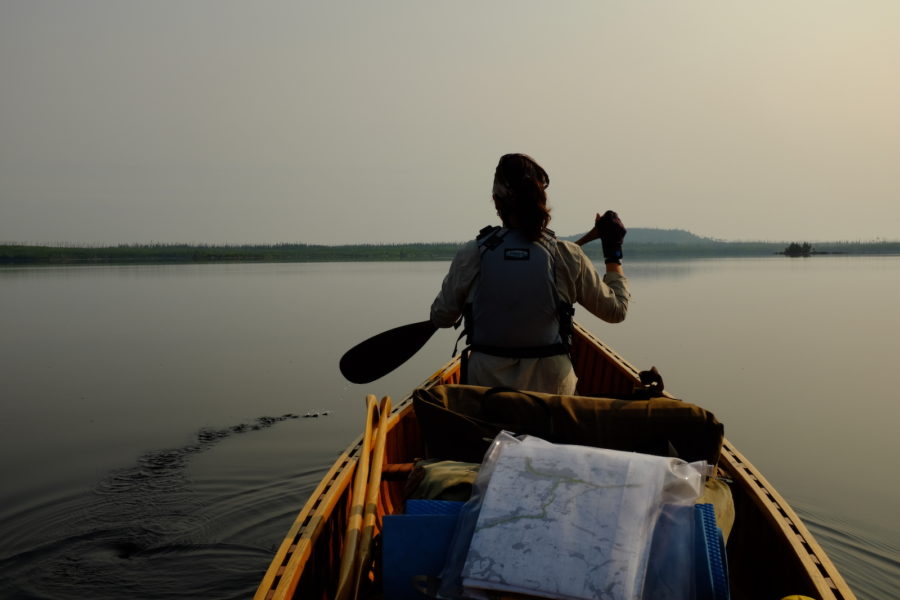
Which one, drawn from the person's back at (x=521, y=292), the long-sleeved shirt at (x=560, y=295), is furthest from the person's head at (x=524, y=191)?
the long-sleeved shirt at (x=560, y=295)

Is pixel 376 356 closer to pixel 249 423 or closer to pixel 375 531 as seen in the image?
pixel 375 531

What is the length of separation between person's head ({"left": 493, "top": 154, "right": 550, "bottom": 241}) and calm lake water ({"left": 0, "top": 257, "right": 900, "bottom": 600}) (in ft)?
8.03

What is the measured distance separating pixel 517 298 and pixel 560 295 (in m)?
0.21

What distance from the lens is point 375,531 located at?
2.52 meters

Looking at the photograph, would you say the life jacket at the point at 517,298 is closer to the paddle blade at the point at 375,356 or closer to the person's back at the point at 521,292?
the person's back at the point at 521,292

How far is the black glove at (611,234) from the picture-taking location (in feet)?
10.2

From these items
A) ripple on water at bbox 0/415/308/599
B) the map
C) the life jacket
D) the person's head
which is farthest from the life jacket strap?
ripple on water at bbox 0/415/308/599

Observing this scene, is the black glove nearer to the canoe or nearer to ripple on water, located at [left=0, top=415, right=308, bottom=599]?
the canoe

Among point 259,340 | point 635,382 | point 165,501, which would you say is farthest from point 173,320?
point 635,382

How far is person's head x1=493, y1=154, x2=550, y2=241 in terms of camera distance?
9.07ft

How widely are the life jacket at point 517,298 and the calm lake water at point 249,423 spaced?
6.63ft

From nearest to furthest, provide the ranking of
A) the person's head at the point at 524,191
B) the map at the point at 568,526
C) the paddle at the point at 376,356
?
the map at the point at 568,526
the person's head at the point at 524,191
the paddle at the point at 376,356

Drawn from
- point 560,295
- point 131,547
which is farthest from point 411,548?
point 131,547

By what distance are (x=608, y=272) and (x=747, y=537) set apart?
1226mm
